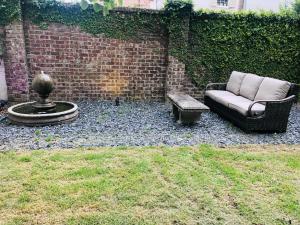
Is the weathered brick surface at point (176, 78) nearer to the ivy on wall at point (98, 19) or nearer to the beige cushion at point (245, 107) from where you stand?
the ivy on wall at point (98, 19)

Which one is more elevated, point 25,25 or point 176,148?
point 25,25

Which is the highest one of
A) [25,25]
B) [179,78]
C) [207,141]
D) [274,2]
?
[274,2]

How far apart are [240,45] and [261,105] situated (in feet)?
9.30

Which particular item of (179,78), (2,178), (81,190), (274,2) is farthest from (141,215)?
(274,2)

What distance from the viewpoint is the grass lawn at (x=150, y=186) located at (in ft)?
8.39

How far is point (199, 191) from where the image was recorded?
118 inches

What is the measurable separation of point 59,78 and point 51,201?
15.8 ft

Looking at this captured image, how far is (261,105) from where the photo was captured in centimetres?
529

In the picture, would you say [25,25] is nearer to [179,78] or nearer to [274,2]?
[179,78]

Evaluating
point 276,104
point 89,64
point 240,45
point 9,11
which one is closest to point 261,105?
point 276,104

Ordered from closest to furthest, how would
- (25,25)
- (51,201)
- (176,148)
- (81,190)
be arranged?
(51,201) → (81,190) → (176,148) → (25,25)

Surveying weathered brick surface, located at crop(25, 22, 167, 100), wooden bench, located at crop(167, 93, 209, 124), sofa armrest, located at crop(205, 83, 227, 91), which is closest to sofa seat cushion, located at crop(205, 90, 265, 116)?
sofa armrest, located at crop(205, 83, 227, 91)

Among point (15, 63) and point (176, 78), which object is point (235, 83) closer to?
point (176, 78)

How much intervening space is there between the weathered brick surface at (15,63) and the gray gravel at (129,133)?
155 cm
